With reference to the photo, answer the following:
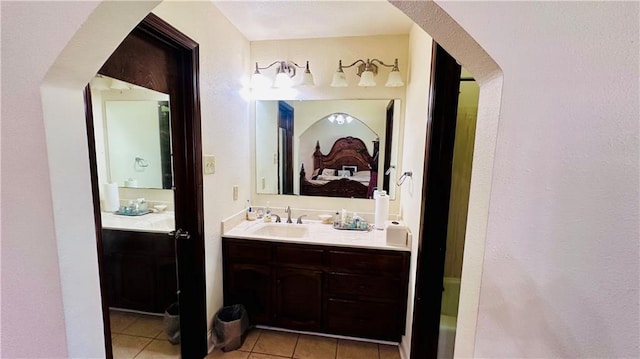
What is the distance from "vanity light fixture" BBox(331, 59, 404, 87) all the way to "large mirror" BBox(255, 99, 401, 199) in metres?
0.20

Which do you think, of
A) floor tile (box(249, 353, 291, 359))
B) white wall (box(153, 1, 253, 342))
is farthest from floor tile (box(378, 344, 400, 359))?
white wall (box(153, 1, 253, 342))

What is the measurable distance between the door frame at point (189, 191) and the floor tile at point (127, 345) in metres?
0.24

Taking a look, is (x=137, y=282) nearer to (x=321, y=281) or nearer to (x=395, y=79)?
(x=321, y=281)

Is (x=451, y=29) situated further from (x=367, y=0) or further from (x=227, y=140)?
(x=227, y=140)

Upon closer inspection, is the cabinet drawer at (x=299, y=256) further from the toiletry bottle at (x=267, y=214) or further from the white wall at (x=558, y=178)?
the white wall at (x=558, y=178)

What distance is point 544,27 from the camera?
554 millimetres

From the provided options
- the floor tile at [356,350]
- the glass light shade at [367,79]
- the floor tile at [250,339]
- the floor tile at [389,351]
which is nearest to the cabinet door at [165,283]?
the floor tile at [250,339]

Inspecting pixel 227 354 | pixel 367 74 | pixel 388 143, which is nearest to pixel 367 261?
pixel 388 143

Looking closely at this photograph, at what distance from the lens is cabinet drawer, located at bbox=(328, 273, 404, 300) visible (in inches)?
76.9

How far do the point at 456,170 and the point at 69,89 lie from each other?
7.49 feet

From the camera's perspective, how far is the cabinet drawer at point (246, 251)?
2.09 meters

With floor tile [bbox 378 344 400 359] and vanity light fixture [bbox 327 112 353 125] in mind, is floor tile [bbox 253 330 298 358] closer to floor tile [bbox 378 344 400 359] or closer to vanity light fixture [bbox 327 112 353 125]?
floor tile [bbox 378 344 400 359]

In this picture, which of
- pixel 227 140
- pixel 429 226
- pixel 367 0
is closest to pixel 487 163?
pixel 429 226

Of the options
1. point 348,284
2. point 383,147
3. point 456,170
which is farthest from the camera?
point 383,147
